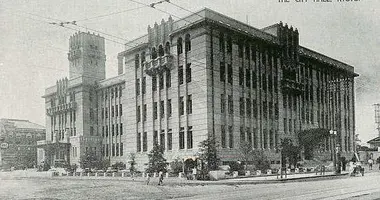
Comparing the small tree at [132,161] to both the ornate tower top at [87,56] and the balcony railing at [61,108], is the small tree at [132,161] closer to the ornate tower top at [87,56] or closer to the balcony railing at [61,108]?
the balcony railing at [61,108]

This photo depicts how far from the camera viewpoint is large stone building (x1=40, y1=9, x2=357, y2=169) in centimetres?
4109

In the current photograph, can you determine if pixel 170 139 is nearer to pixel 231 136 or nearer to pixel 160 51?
pixel 231 136

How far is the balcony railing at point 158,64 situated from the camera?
145 ft

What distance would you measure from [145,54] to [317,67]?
23.4 meters

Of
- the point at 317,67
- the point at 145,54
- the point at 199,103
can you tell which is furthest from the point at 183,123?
the point at 317,67

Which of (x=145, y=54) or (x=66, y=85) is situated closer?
(x=145, y=54)

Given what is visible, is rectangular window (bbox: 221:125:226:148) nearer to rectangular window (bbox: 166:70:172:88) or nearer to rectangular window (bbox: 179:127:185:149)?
rectangular window (bbox: 179:127:185:149)

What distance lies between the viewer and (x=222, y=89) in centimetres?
4209

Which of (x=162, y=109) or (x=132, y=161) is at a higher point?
(x=162, y=109)

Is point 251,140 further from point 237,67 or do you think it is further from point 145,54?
point 145,54

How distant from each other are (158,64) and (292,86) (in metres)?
16.2

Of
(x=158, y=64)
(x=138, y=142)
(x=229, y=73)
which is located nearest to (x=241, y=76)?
(x=229, y=73)

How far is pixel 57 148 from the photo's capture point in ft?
227

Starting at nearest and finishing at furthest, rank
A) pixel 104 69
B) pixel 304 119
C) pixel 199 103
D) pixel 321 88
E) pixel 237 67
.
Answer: pixel 199 103 < pixel 237 67 < pixel 304 119 < pixel 321 88 < pixel 104 69
